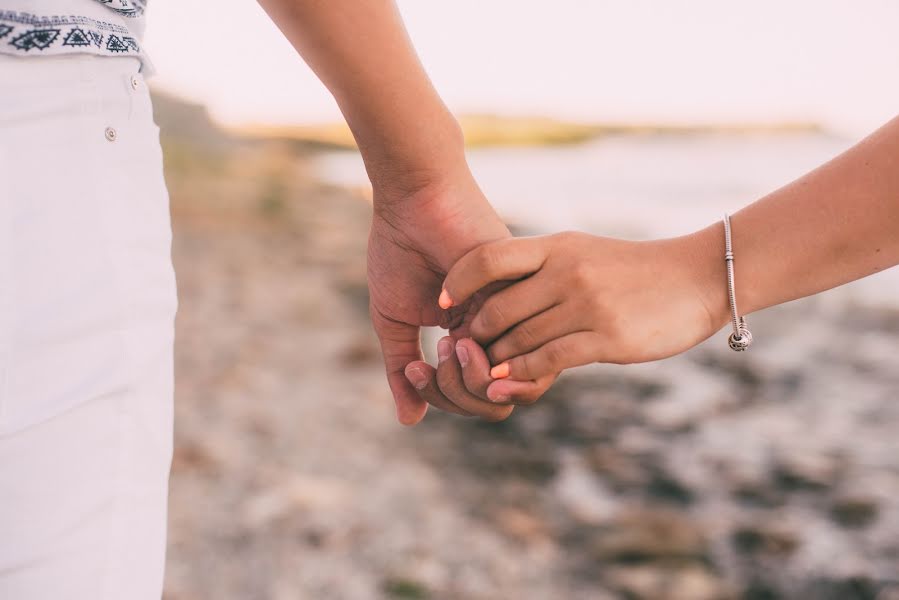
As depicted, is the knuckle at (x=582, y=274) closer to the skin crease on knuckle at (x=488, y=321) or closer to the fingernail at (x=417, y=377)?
the skin crease on knuckle at (x=488, y=321)

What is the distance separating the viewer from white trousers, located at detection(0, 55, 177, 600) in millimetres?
830

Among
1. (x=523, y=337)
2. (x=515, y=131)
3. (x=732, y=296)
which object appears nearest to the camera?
(x=732, y=296)

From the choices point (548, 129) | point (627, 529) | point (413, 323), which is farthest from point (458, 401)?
point (548, 129)

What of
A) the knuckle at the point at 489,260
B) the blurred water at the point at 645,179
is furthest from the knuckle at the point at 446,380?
the blurred water at the point at 645,179

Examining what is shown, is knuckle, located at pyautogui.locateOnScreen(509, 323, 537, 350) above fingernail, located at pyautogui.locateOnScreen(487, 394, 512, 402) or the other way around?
above

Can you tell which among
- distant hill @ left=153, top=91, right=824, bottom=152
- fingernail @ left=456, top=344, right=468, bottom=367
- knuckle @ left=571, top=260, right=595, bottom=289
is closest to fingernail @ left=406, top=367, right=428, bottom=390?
fingernail @ left=456, top=344, right=468, bottom=367

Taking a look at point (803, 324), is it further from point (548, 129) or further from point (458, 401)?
point (548, 129)

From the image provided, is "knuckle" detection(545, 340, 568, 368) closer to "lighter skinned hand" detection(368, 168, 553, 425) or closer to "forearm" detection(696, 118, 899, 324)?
"lighter skinned hand" detection(368, 168, 553, 425)

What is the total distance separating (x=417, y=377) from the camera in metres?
1.66

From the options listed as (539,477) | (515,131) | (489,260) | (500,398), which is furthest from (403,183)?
(515,131)

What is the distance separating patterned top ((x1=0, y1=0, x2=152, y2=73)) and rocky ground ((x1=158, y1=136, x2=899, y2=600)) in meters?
1.67

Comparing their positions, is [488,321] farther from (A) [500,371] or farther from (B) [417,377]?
(B) [417,377]

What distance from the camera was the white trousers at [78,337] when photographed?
32.7 inches

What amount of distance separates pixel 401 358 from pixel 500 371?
30 centimetres
